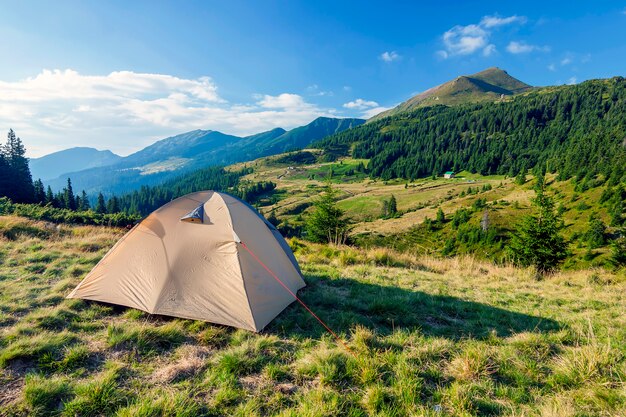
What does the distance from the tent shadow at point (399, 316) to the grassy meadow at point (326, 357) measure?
4 centimetres

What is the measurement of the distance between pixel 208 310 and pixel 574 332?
8.09m

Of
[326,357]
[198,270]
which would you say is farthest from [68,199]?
[326,357]

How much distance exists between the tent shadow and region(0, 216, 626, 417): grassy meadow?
4 centimetres

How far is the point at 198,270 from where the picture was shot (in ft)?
22.0

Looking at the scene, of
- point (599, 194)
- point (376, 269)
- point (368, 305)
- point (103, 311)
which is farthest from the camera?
point (599, 194)

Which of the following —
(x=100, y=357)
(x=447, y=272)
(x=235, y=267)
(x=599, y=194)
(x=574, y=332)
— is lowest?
(x=599, y=194)

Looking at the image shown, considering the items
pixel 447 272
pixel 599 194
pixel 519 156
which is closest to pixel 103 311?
pixel 447 272

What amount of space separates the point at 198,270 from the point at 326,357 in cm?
366

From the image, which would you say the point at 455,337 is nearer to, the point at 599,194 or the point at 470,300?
the point at 470,300

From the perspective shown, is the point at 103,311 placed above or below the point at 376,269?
above

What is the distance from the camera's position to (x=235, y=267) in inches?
263

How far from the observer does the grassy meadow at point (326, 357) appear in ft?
12.8

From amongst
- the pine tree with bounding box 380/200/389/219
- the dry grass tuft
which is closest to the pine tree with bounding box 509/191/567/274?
the dry grass tuft

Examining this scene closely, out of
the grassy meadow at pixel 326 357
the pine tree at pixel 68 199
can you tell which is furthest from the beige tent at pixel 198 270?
the pine tree at pixel 68 199
